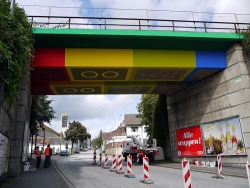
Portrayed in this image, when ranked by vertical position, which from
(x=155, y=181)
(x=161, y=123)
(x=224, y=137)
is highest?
(x=161, y=123)

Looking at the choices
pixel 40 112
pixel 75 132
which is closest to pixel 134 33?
pixel 40 112

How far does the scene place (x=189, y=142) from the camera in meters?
21.4

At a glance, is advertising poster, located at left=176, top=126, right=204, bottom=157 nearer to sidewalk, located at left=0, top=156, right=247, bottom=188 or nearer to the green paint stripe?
sidewalk, located at left=0, top=156, right=247, bottom=188

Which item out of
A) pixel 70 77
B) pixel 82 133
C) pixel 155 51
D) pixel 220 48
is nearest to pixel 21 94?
pixel 70 77

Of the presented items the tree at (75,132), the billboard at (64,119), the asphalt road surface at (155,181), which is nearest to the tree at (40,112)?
the asphalt road surface at (155,181)

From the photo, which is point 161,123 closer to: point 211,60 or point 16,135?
point 211,60

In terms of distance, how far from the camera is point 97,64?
52.5 feet

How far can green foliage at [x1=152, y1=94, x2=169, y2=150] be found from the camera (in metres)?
26.5

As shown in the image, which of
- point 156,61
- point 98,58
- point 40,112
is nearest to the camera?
point 98,58

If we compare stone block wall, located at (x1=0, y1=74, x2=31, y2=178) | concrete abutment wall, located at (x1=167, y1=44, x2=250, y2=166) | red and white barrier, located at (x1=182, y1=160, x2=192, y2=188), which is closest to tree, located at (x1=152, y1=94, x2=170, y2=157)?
concrete abutment wall, located at (x1=167, y1=44, x2=250, y2=166)

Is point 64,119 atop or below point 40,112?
atop

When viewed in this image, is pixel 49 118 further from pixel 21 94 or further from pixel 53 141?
pixel 53 141

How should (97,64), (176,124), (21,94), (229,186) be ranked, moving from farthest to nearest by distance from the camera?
(176,124), (97,64), (21,94), (229,186)

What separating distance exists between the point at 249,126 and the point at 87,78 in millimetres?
10936
